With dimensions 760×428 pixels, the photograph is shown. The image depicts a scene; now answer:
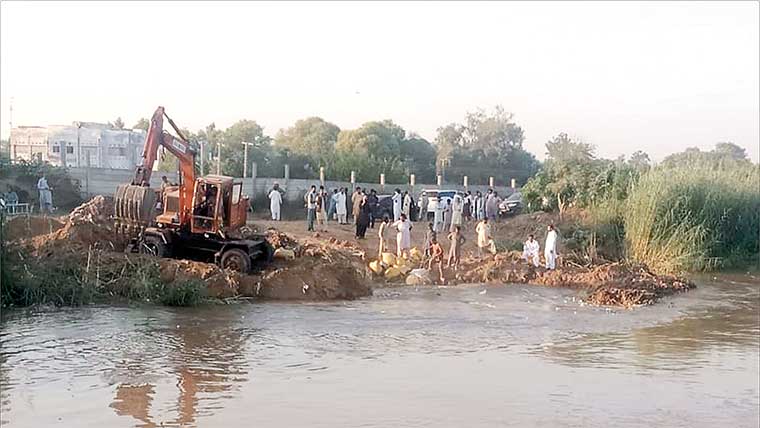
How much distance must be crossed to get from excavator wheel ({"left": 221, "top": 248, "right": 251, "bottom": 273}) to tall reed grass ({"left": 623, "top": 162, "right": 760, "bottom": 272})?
44.5 feet

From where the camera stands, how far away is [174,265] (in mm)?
18938

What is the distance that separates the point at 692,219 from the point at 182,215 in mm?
17391

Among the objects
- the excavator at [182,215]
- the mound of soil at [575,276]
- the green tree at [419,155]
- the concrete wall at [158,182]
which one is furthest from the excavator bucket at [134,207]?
the green tree at [419,155]

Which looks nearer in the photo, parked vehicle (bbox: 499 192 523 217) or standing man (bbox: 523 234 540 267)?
standing man (bbox: 523 234 540 267)

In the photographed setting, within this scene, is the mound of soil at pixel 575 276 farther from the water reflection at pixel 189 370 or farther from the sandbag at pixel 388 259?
the water reflection at pixel 189 370

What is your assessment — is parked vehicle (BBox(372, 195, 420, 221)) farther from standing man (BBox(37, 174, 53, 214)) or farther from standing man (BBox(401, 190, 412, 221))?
standing man (BBox(37, 174, 53, 214))

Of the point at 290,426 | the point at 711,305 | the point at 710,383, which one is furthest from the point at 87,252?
the point at 711,305

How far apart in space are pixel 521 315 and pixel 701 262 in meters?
12.5

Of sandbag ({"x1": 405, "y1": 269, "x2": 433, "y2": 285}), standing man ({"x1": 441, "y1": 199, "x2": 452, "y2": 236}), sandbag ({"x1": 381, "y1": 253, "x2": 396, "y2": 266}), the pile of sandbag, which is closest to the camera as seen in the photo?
sandbag ({"x1": 405, "y1": 269, "x2": 433, "y2": 285})

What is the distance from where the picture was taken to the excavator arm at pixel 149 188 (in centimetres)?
2009

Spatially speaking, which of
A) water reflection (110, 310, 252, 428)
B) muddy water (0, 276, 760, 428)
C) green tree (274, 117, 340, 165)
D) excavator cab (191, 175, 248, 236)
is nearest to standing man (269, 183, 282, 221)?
excavator cab (191, 175, 248, 236)

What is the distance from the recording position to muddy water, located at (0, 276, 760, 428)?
384 inches

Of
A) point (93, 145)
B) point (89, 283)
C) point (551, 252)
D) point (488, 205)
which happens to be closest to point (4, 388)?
point (89, 283)

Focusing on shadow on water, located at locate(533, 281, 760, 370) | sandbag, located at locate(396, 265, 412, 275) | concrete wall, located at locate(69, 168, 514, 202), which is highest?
concrete wall, located at locate(69, 168, 514, 202)
